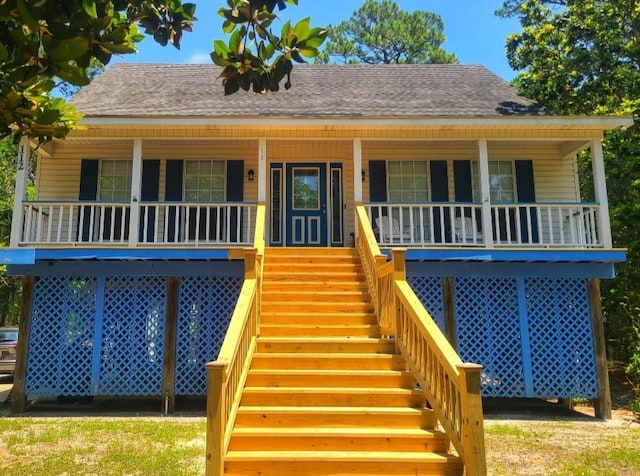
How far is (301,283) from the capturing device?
24.0 ft

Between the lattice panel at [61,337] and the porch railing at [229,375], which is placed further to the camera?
the lattice panel at [61,337]

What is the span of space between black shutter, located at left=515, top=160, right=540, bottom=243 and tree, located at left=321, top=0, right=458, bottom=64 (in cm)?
2329

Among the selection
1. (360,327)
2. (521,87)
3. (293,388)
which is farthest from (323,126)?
(521,87)

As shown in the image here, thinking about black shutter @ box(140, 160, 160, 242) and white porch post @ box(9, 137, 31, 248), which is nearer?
white porch post @ box(9, 137, 31, 248)

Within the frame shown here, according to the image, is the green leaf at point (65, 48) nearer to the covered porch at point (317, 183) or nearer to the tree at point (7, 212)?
the covered porch at point (317, 183)

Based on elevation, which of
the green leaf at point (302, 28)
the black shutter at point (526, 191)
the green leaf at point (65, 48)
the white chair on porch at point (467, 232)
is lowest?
the green leaf at point (65, 48)

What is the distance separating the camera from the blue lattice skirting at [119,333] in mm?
8359

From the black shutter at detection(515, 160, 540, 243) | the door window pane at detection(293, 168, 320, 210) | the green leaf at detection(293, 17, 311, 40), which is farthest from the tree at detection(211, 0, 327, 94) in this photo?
the black shutter at detection(515, 160, 540, 243)

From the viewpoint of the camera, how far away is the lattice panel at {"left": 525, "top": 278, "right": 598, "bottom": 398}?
8453 millimetres

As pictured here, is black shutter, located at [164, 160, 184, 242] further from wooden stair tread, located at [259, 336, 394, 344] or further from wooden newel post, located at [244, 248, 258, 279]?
wooden stair tread, located at [259, 336, 394, 344]

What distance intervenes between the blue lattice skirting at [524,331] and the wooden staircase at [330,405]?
2.75 m

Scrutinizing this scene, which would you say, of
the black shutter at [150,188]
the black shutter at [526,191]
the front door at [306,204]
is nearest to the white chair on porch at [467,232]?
the black shutter at [526,191]

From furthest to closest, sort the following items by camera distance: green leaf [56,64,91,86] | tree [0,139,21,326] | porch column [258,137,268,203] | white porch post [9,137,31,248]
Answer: tree [0,139,21,326] < porch column [258,137,268,203] < white porch post [9,137,31,248] < green leaf [56,64,91,86]

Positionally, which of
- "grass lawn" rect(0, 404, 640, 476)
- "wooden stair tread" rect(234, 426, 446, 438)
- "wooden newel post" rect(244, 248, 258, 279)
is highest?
"wooden newel post" rect(244, 248, 258, 279)
